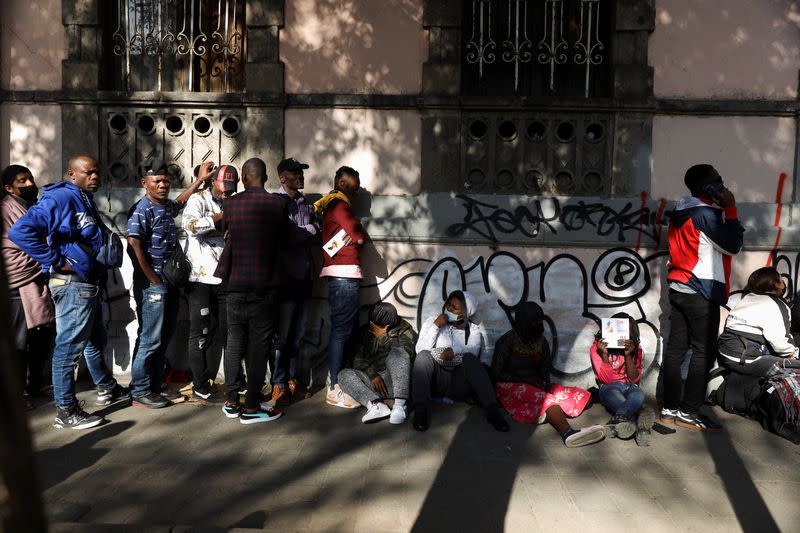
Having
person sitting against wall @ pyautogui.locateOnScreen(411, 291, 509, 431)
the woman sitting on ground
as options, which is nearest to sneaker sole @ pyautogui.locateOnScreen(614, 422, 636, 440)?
person sitting against wall @ pyautogui.locateOnScreen(411, 291, 509, 431)

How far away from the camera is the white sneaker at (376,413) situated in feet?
16.5

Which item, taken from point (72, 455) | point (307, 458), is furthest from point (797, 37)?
point (72, 455)

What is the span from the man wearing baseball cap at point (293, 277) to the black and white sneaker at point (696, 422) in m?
3.17

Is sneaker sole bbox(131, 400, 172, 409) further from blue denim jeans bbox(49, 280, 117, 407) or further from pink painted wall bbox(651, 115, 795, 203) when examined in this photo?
pink painted wall bbox(651, 115, 795, 203)

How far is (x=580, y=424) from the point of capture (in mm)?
5164

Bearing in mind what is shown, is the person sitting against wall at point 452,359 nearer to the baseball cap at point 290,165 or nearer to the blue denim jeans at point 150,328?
the baseball cap at point 290,165

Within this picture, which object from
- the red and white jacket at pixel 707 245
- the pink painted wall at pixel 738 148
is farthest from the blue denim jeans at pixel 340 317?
the pink painted wall at pixel 738 148

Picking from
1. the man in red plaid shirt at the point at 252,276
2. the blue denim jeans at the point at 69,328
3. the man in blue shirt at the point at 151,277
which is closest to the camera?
the blue denim jeans at the point at 69,328

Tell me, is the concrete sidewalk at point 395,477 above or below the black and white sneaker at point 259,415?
below

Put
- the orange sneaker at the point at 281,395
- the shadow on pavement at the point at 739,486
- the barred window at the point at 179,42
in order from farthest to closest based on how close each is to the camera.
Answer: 1. the barred window at the point at 179,42
2. the orange sneaker at the point at 281,395
3. the shadow on pavement at the point at 739,486

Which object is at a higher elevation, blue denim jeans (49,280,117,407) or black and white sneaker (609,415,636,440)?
blue denim jeans (49,280,117,407)

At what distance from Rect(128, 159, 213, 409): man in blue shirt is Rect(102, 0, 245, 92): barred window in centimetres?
146

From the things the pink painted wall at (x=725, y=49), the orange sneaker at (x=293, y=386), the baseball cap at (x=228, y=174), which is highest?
the pink painted wall at (x=725, y=49)

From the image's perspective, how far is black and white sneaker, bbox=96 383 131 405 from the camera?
5.33 metres
